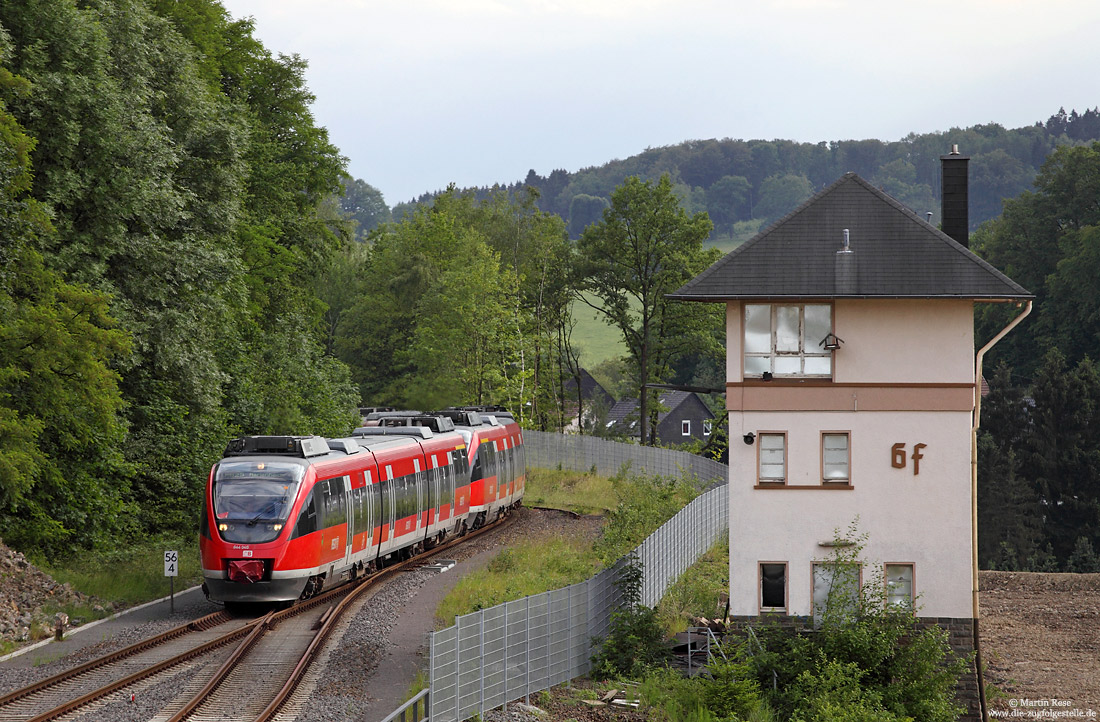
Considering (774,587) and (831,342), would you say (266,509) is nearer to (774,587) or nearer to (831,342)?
(774,587)

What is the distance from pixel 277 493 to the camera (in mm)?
22375

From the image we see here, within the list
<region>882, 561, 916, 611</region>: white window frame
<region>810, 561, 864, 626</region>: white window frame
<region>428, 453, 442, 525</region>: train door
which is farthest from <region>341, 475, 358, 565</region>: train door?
<region>882, 561, 916, 611</region>: white window frame

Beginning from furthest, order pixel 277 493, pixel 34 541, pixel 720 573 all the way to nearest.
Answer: pixel 720 573, pixel 34 541, pixel 277 493

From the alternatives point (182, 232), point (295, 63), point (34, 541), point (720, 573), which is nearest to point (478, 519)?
point (720, 573)

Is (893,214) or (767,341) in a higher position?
(893,214)

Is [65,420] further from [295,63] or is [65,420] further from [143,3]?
[295,63]

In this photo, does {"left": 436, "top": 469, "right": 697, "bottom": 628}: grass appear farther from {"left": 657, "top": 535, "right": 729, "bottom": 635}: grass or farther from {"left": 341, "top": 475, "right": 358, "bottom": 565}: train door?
{"left": 341, "top": 475, "right": 358, "bottom": 565}: train door

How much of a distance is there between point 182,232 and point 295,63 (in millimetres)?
15360

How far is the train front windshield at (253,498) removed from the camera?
2205 cm

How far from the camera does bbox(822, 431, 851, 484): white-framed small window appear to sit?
23.7m

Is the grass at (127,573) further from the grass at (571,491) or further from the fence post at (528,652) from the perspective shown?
the grass at (571,491)

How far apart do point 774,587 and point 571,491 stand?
2774cm

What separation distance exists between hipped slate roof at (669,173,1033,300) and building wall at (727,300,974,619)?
0.73 meters

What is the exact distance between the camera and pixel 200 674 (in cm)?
1711
